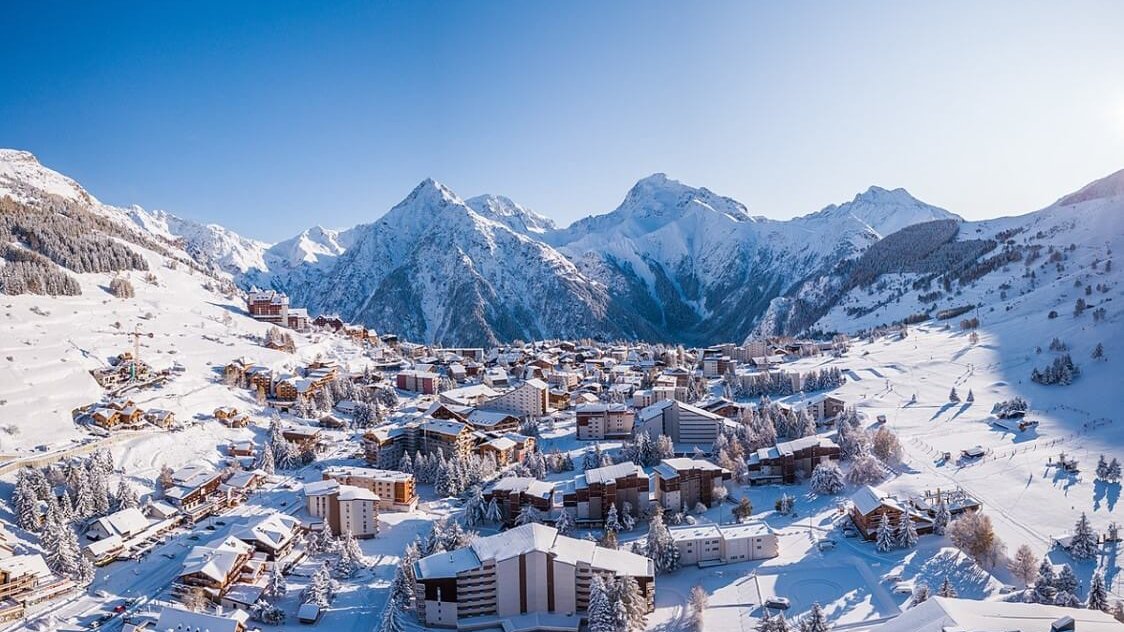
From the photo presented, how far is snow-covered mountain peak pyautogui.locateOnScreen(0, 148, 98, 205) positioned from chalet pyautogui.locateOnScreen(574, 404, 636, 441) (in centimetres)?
9599

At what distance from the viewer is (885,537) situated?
32.5 m

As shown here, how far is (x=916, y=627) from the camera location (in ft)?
69.9

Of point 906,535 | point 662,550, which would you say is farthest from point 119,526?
point 906,535

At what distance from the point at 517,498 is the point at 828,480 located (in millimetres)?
19742

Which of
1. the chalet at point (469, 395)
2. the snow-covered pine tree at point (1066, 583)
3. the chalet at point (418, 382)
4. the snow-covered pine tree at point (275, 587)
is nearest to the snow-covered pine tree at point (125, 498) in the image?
the snow-covered pine tree at point (275, 587)

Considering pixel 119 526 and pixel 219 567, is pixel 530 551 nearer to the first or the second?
pixel 219 567

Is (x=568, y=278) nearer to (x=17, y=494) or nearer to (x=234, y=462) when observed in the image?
(x=234, y=462)

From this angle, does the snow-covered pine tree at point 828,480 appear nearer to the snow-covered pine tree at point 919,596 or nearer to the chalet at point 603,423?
the snow-covered pine tree at point 919,596

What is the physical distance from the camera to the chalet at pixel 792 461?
1730 inches

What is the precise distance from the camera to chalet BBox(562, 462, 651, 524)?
3903 cm

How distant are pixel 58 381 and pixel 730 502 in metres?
52.8

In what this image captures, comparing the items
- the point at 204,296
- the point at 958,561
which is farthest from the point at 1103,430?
the point at 204,296

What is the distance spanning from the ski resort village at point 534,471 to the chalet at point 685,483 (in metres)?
0.24

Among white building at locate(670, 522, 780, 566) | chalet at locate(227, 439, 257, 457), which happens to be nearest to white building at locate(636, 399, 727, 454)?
white building at locate(670, 522, 780, 566)
